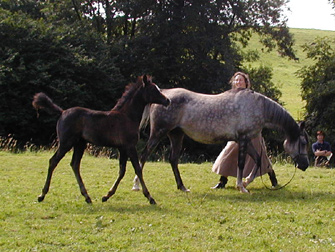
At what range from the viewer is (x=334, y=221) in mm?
7352

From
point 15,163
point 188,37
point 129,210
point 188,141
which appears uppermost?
point 188,37

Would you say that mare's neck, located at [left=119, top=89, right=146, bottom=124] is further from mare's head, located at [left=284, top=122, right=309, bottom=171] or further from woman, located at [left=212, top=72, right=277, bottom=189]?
mare's head, located at [left=284, top=122, right=309, bottom=171]

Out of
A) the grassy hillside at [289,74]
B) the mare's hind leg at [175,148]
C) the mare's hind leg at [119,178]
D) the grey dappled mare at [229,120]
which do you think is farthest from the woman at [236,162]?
the grassy hillside at [289,74]

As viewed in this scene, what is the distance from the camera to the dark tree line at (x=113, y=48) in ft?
82.8

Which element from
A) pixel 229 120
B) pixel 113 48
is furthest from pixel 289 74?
pixel 229 120

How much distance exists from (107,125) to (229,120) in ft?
9.48

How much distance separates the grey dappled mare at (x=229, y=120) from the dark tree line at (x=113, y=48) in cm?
1508

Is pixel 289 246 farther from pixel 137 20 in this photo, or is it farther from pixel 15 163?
pixel 137 20

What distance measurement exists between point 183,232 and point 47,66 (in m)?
20.2

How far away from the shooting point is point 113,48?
30.1 meters

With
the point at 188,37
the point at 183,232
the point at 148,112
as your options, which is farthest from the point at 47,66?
the point at 183,232

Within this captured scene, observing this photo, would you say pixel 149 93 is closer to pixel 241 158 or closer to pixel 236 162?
pixel 241 158

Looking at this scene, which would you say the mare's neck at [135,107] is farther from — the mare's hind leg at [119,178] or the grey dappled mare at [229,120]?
the grey dappled mare at [229,120]

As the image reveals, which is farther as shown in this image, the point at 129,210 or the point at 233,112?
the point at 233,112
